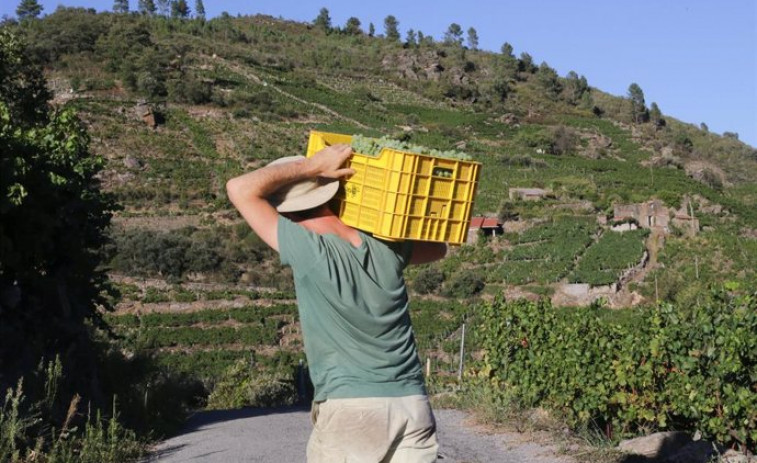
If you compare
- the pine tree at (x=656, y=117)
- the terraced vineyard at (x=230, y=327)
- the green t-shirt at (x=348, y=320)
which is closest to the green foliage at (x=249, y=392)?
the terraced vineyard at (x=230, y=327)

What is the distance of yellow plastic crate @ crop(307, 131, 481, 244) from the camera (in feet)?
11.3

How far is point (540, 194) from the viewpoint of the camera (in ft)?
176

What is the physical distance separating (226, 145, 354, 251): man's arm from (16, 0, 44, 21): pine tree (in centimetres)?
9271

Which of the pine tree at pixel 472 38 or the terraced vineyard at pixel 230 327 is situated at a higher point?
the pine tree at pixel 472 38

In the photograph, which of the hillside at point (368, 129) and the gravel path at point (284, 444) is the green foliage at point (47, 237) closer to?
the gravel path at point (284, 444)

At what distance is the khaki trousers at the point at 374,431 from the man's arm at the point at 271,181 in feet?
2.09

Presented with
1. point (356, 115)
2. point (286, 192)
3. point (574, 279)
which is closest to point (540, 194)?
point (574, 279)

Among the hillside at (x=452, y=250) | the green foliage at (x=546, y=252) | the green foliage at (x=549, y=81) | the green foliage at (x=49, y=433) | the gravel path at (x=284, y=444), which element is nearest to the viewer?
the green foliage at (x=49, y=433)

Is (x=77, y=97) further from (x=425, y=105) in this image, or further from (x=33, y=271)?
(x=33, y=271)

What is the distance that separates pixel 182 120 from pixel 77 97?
689cm

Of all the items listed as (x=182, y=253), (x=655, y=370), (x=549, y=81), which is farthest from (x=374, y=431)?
(x=549, y=81)

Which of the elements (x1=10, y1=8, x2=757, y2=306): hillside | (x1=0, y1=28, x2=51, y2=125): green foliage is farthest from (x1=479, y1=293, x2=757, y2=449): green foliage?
(x1=10, y1=8, x2=757, y2=306): hillside

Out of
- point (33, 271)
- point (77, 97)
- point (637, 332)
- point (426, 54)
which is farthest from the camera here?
point (426, 54)

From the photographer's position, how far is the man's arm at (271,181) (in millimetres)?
3459
